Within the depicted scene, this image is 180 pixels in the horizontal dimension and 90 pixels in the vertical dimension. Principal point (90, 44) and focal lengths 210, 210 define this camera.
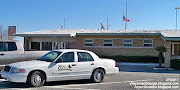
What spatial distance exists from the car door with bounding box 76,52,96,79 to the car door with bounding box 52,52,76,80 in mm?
257

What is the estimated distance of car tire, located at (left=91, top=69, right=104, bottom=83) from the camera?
9.34 meters

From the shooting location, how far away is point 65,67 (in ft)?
28.2

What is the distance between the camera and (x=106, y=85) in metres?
8.89

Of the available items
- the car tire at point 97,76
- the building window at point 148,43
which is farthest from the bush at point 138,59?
the car tire at point 97,76

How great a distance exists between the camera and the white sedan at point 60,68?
7914 mm

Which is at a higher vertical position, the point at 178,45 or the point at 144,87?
the point at 178,45

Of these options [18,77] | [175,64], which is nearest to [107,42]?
[175,64]

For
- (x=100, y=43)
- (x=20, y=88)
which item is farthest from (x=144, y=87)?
(x=100, y=43)

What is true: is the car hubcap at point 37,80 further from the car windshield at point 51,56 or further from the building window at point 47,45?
the building window at point 47,45

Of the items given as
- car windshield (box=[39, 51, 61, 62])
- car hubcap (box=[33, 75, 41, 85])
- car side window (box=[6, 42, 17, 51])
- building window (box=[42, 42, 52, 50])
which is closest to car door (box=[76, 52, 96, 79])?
car windshield (box=[39, 51, 61, 62])

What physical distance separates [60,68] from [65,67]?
22 centimetres

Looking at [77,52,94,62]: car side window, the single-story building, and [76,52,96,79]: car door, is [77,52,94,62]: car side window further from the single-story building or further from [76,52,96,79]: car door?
the single-story building

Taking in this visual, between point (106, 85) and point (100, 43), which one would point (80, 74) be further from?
point (100, 43)

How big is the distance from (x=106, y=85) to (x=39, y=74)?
2.82 metres
